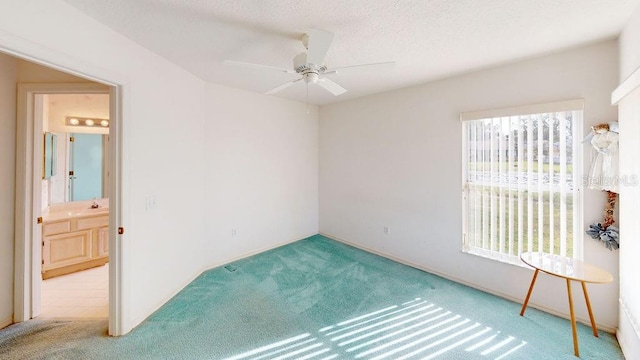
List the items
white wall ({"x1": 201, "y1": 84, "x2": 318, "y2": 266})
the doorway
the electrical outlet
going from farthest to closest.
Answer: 1. white wall ({"x1": 201, "y1": 84, "x2": 318, "y2": 266})
2. the doorway
3. the electrical outlet

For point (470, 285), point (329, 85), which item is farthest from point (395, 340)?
point (329, 85)

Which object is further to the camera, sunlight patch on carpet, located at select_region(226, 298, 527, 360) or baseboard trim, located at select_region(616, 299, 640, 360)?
sunlight patch on carpet, located at select_region(226, 298, 527, 360)

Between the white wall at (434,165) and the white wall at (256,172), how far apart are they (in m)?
0.41

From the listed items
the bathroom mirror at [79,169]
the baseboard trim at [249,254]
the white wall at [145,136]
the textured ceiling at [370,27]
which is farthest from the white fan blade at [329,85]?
the bathroom mirror at [79,169]

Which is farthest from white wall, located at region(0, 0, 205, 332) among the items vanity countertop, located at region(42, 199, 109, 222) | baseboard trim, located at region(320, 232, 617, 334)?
baseboard trim, located at region(320, 232, 617, 334)

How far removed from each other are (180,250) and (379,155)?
2.99 m

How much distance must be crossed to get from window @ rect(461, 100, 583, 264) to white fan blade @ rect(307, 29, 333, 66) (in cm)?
198

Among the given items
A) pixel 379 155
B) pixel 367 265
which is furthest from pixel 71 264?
pixel 379 155

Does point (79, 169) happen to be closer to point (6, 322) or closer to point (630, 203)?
point (6, 322)

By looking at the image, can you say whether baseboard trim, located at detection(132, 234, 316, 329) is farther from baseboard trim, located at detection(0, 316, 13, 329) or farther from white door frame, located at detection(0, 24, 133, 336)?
baseboard trim, located at detection(0, 316, 13, 329)

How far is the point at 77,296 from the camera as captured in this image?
2715mm

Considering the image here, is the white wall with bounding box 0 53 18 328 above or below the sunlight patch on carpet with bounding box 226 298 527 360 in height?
above

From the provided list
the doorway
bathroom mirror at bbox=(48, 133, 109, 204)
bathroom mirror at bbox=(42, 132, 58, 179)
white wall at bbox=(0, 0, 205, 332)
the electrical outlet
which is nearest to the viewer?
white wall at bbox=(0, 0, 205, 332)

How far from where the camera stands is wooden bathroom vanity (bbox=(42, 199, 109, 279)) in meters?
3.07
